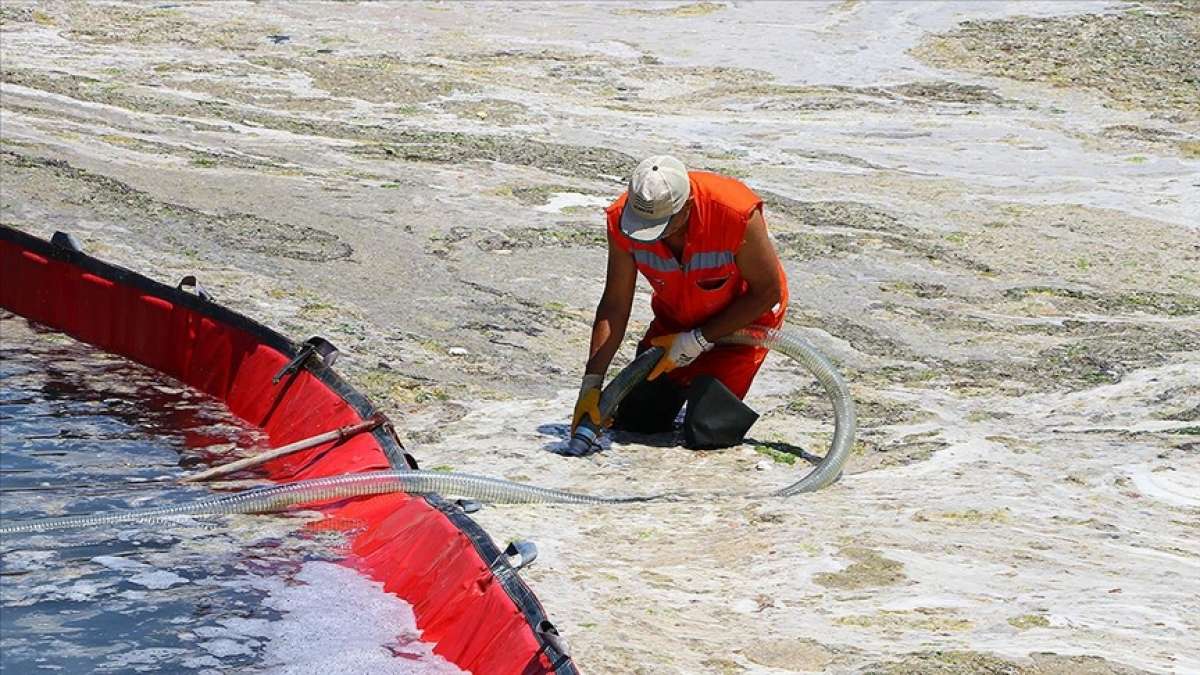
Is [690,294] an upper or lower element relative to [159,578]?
upper

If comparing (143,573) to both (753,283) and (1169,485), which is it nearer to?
(753,283)

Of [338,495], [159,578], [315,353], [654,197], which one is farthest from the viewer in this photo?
[315,353]

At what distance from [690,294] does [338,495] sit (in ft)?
5.17

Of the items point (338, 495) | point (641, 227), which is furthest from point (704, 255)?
point (338, 495)

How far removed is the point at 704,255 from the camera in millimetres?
5957

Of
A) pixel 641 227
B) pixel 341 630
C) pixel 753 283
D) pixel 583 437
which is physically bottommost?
pixel 341 630

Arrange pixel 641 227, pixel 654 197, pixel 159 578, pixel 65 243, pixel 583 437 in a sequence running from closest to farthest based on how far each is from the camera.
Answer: pixel 159 578, pixel 654 197, pixel 641 227, pixel 583 437, pixel 65 243

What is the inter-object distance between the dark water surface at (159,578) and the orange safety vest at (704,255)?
1543mm

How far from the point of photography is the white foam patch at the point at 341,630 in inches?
179

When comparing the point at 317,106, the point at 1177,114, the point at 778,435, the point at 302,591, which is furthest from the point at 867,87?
the point at 302,591

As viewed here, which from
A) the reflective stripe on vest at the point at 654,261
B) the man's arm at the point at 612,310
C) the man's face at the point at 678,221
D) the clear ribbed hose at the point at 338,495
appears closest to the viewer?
the clear ribbed hose at the point at 338,495

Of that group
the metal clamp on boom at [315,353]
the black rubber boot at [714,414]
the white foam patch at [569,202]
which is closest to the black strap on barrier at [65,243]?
the metal clamp on boom at [315,353]

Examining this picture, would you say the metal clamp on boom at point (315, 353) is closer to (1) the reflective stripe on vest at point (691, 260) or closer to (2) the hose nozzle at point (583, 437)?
(2) the hose nozzle at point (583, 437)

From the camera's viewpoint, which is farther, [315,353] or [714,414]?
[315,353]
